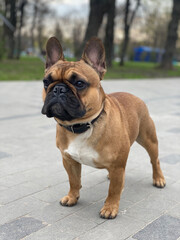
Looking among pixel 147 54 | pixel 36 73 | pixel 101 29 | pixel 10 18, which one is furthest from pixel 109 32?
pixel 147 54

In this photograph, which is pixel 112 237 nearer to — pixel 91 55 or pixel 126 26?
pixel 91 55

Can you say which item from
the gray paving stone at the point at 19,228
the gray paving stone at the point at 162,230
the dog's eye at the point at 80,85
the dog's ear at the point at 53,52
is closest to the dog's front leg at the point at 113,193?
the gray paving stone at the point at 162,230

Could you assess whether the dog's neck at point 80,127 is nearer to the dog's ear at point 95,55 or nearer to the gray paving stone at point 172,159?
the dog's ear at point 95,55

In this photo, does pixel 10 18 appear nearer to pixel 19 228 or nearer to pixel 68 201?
pixel 68 201

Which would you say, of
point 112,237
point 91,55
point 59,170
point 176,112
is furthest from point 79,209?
point 176,112

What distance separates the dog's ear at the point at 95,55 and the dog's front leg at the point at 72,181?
0.96 m

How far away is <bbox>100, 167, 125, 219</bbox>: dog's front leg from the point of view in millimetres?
3207

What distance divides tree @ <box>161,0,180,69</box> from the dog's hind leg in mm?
26689

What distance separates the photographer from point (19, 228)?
2.96 metres

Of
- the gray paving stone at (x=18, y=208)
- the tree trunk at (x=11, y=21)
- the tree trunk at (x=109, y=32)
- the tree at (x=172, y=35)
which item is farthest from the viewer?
the tree trunk at (x=11, y=21)

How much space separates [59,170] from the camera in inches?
179

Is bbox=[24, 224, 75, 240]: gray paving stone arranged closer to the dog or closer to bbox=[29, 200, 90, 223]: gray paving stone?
bbox=[29, 200, 90, 223]: gray paving stone

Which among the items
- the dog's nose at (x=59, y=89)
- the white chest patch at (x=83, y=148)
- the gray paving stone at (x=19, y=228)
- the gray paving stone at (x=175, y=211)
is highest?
the dog's nose at (x=59, y=89)

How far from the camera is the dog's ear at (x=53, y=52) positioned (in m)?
3.13
